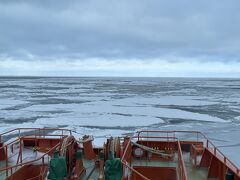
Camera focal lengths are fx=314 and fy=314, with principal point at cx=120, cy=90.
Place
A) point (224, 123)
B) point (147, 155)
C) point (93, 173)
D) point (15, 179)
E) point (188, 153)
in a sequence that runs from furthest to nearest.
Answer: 1. point (224, 123)
2. point (188, 153)
3. point (147, 155)
4. point (93, 173)
5. point (15, 179)

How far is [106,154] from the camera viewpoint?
24.5 feet

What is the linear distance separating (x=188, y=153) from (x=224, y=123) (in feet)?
44.6

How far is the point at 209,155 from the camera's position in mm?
8734

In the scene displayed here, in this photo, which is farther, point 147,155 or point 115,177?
point 147,155

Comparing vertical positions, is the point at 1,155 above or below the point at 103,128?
above

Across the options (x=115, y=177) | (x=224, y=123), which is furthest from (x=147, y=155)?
(x=224, y=123)

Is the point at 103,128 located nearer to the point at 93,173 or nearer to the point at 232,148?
the point at 232,148

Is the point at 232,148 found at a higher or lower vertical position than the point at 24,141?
lower

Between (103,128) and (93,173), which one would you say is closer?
(93,173)

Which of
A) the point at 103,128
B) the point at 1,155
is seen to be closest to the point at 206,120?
the point at 103,128

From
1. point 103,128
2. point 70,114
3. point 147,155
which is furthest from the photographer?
point 70,114

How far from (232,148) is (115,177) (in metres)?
10.6

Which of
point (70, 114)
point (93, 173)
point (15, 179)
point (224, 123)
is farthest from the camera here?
point (70, 114)

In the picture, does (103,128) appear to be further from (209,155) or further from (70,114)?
(209,155)
